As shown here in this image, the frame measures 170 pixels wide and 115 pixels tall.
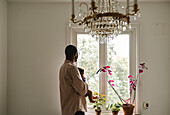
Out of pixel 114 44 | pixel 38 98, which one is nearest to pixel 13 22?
pixel 38 98

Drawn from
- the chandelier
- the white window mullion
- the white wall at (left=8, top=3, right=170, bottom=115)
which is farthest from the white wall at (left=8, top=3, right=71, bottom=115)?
the chandelier

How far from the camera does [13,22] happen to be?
285cm

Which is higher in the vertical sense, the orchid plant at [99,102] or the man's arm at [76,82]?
the man's arm at [76,82]

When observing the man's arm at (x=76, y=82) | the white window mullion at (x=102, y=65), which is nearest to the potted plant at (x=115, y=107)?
the white window mullion at (x=102, y=65)

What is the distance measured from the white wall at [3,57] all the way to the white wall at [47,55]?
76 millimetres

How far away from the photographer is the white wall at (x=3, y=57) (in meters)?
2.66

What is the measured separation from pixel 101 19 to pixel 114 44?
5.44ft

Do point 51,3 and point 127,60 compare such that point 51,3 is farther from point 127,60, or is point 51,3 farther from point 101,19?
point 101,19

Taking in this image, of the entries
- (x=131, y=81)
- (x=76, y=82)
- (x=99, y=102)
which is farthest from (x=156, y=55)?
(x=76, y=82)

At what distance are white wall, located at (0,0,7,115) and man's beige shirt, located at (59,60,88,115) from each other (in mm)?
1114

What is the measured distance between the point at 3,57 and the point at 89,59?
1.33m

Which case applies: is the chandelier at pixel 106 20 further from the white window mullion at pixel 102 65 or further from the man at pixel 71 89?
the white window mullion at pixel 102 65

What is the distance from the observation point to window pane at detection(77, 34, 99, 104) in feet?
9.46

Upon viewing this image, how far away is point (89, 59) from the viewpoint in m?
2.89
